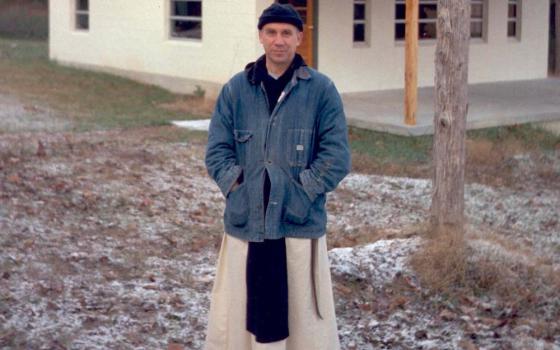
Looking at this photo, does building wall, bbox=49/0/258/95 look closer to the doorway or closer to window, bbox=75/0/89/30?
window, bbox=75/0/89/30

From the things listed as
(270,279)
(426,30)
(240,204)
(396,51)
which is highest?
(426,30)

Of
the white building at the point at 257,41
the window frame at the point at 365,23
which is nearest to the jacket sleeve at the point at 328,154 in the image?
the white building at the point at 257,41

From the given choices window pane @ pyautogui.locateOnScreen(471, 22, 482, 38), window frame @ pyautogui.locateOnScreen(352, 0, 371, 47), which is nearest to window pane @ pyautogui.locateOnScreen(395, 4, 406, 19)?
window frame @ pyautogui.locateOnScreen(352, 0, 371, 47)

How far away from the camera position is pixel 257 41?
16.3 m

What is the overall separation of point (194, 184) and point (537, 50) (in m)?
12.4

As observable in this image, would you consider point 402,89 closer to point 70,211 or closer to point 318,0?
point 318,0

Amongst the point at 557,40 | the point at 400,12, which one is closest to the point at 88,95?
the point at 400,12

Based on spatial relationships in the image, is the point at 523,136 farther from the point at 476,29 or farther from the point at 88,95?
the point at 88,95

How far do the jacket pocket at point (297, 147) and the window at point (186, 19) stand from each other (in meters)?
13.4

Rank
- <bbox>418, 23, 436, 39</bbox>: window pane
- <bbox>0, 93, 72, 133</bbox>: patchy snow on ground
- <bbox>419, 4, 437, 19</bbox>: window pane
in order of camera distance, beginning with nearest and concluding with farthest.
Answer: <bbox>0, 93, 72, 133</bbox>: patchy snow on ground, <bbox>419, 4, 437, 19</bbox>: window pane, <bbox>418, 23, 436, 39</bbox>: window pane

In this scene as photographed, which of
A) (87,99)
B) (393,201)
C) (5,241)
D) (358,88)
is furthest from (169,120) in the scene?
(5,241)

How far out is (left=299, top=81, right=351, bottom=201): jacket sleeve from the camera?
15.4ft

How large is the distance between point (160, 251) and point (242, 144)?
3.41m

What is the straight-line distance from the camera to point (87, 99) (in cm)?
1727
